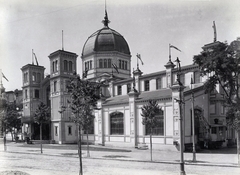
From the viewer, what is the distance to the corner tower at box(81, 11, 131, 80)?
185 ft

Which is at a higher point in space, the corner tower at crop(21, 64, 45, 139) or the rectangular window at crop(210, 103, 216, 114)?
the corner tower at crop(21, 64, 45, 139)

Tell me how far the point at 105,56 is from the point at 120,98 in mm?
12693

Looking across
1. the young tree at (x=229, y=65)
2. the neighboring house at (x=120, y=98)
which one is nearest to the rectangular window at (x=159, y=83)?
the neighboring house at (x=120, y=98)

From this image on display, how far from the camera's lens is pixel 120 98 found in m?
47.5

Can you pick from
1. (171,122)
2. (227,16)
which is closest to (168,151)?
(171,122)

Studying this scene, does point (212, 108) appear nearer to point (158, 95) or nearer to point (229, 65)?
point (158, 95)

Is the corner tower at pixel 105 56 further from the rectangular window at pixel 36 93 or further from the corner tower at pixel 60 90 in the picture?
the rectangular window at pixel 36 93

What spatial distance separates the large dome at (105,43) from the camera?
187 ft

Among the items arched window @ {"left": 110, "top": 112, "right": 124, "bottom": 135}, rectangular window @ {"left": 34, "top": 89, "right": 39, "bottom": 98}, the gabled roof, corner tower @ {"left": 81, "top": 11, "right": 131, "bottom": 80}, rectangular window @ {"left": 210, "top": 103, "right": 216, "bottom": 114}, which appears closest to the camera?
the gabled roof

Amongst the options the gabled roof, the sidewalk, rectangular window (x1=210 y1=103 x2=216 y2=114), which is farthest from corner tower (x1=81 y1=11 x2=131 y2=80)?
the sidewalk

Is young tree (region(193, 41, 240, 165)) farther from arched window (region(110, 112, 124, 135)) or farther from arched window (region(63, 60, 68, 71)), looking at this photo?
arched window (region(63, 60, 68, 71))

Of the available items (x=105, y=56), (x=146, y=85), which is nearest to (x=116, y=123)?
(x=146, y=85)

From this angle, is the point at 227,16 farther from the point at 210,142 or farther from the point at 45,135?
the point at 45,135

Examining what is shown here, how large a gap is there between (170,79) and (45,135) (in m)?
30.8
